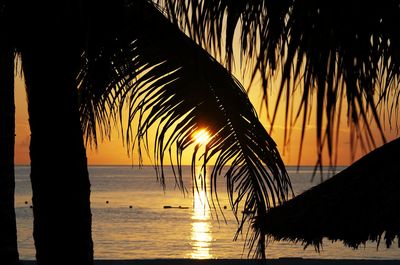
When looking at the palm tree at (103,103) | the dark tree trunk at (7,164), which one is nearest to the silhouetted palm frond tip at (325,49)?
the palm tree at (103,103)

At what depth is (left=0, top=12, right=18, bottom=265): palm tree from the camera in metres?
6.79

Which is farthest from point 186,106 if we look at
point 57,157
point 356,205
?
point 356,205

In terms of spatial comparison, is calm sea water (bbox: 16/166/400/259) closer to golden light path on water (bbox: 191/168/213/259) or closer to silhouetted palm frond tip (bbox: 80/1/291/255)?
golden light path on water (bbox: 191/168/213/259)

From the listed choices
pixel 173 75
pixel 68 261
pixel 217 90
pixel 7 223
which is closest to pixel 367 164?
pixel 217 90

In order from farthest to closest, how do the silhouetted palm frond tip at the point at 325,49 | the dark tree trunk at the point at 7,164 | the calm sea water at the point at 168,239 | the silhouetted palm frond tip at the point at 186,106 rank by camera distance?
the calm sea water at the point at 168,239, the dark tree trunk at the point at 7,164, the silhouetted palm frond tip at the point at 186,106, the silhouetted palm frond tip at the point at 325,49

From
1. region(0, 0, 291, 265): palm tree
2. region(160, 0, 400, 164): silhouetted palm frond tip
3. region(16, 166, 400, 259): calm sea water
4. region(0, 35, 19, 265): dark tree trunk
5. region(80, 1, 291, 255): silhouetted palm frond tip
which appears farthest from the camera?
region(16, 166, 400, 259): calm sea water

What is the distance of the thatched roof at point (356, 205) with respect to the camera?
203 inches

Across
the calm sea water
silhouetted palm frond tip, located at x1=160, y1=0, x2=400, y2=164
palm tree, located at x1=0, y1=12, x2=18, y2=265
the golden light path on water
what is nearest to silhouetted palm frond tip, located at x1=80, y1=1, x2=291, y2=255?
palm tree, located at x1=0, y1=12, x2=18, y2=265

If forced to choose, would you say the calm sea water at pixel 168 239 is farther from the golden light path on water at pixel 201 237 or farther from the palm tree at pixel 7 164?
the palm tree at pixel 7 164

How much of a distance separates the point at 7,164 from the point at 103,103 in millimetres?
2217

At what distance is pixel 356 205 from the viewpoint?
5.44 meters

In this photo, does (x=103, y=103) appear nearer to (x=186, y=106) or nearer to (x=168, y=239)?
(x=186, y=106)

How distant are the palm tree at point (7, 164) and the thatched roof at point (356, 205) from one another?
2.73m

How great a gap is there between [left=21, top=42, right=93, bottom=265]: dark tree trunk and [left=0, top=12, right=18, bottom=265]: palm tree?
6.41ft
